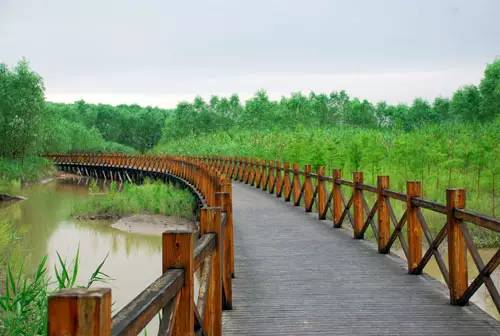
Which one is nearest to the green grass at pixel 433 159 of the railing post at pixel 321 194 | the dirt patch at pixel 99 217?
the railing post at pixel 321 194

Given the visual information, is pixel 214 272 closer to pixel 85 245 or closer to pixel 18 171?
pixel 85 245

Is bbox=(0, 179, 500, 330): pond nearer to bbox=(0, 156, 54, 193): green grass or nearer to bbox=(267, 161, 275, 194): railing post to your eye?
bbox=(267, 161, 275, 194): railing post

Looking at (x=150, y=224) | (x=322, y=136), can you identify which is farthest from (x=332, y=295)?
(x=322, y=136)

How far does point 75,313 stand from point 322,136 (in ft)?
82.5

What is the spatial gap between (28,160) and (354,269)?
35.2 meters

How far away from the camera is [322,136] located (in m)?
26.5

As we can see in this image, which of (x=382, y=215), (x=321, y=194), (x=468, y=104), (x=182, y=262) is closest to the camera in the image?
(x=182, y=262)

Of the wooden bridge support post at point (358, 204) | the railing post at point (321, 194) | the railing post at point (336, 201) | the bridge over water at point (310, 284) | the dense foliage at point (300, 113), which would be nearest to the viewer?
the bridge over water at point (310, 284)

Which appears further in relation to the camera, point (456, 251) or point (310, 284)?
point (310, 284)

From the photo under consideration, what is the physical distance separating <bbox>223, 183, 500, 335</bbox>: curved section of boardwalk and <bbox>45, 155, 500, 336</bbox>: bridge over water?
0.04 feet

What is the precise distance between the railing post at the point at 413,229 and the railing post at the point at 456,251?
1171 mm

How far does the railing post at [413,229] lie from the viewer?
283 inches

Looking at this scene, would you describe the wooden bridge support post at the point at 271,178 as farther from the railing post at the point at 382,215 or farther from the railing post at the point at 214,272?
the railing post at the point at 214,272

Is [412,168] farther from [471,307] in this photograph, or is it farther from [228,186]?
[471,307]
